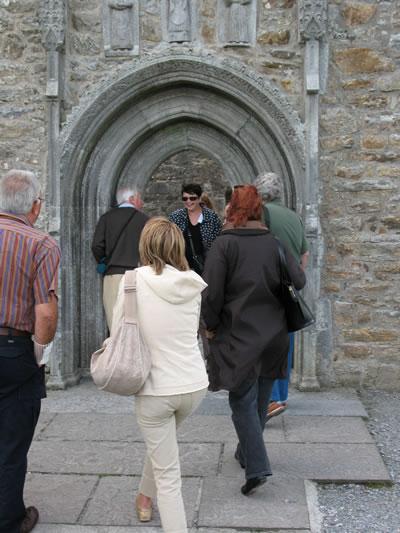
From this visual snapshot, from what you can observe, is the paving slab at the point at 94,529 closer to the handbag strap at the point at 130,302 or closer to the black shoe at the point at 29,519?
the black shoe at the point at 29,519

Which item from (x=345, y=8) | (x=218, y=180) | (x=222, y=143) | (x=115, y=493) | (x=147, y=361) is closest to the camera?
(x=147, y=361)

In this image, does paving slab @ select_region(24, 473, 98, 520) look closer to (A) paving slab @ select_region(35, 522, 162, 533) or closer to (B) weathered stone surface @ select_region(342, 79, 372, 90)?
(A) paving slab @ select_region(35, 522, 162, 533)

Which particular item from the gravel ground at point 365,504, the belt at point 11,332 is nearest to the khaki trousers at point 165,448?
the belt at point 11,332

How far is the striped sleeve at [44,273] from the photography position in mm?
3404

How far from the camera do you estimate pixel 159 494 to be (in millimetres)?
3336

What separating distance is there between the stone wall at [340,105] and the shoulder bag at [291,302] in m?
2.42

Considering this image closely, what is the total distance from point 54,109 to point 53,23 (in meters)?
0.70

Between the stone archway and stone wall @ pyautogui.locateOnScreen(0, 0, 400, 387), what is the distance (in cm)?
15

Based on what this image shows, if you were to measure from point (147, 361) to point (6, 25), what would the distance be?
173 inches

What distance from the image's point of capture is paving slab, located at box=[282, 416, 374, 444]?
509 cm

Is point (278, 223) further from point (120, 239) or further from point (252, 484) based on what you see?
point (252, 484)

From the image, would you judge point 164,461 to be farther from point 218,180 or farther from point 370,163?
point 218,180

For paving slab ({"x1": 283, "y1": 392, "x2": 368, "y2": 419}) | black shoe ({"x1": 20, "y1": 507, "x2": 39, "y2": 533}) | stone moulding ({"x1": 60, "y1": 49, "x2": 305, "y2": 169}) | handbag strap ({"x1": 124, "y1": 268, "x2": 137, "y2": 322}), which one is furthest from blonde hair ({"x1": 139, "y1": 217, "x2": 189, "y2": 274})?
stone moulding ({"x1": 60, "y1": 49, "x2": 305, "y2": 169})

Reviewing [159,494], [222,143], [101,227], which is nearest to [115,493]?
[159,494]
